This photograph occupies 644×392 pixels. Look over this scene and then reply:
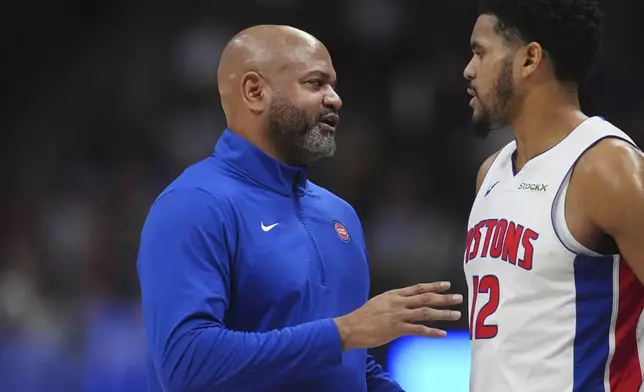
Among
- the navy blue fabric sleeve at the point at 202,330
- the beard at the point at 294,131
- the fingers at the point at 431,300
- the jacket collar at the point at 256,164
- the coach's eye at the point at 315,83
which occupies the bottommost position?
the navy blue fabric sleeve at the point at 202,330

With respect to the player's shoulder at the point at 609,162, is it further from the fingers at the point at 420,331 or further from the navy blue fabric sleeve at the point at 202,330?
the navy blue fabric sleeve at the point at 202,330

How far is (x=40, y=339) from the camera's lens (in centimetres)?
606

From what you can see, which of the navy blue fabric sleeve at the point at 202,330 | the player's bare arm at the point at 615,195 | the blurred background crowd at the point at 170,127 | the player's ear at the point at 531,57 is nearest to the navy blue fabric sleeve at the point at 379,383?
the navy blue fabric sleeve at the point at 202,330

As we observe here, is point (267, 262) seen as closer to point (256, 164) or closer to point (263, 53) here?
point (256, 164)

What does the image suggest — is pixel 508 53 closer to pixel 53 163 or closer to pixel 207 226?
pixel 207 226

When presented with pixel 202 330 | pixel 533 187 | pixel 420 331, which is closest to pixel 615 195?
pixel 533 187

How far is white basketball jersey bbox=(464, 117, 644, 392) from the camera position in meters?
2.80

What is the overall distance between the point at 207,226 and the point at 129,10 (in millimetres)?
5904

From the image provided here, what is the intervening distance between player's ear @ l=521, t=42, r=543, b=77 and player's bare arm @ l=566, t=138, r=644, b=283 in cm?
38

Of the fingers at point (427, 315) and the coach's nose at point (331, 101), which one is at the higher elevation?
the coach's nose at point (331, 101)

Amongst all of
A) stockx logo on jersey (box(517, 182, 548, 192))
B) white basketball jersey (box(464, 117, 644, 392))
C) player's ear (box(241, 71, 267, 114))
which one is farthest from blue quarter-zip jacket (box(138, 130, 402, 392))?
stockx logo on jersey (box(517, 182, 548, 192))

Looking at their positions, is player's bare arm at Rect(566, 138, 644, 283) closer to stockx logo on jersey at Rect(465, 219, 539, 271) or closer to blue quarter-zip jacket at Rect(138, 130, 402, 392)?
stockx logo on jersey at Rect(465, 219, 539, 271)

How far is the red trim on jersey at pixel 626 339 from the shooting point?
9.20 ft

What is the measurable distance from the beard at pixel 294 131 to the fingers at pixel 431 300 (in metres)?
0.75
